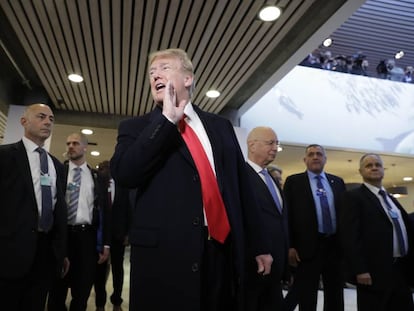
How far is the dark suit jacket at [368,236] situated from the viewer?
255cm

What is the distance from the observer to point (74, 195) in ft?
9.46

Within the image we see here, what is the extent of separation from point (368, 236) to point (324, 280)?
23.2 inches

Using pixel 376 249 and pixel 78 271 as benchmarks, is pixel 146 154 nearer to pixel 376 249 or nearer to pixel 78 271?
pixel 78 271

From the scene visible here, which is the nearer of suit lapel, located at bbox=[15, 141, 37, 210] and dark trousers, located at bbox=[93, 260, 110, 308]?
suit lapel, located at bbox=[15, 141, 37, 210]

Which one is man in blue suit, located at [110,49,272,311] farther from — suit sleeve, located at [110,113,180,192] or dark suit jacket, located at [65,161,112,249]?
dark suit jacket, located at [65,161,112,249]

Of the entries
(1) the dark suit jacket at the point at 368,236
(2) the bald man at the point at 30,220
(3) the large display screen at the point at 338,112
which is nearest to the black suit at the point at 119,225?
(2) the bald man at the point at 30,220

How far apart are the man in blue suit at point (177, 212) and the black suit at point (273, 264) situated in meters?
0.85

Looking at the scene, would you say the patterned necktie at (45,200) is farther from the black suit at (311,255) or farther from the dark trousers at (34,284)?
the black suit at (311,255)

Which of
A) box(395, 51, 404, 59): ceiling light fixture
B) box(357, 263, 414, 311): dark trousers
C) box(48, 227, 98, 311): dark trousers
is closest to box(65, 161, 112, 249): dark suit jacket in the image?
box(48, 227, 98, 311): dark trousers

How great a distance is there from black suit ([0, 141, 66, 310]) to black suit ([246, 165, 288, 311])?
1.24 meters

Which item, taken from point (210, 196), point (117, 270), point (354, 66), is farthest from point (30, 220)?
point (354, 66)

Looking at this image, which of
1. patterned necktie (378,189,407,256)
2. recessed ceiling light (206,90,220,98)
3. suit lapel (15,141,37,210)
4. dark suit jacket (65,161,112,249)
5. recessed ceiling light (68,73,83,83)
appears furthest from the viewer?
recessed ceiling light (206,90,220,98)

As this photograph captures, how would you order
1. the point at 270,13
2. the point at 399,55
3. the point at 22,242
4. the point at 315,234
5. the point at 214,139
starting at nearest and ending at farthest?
the point at 214,139
the point at 22,242
the point at 315,234
the point at 270,13
the point at 399,55

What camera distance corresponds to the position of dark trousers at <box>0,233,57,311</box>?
1.94m
